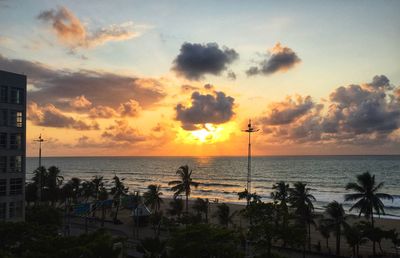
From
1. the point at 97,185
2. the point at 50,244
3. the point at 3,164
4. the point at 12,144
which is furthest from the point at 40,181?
the point at 50,244

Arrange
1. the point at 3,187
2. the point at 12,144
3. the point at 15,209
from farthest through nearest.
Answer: the point at 12,144 → the point at 15,209 → the point at 3,187

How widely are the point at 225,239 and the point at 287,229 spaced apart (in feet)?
22.0

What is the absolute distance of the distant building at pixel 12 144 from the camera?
53.1 m

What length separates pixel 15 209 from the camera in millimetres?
54219

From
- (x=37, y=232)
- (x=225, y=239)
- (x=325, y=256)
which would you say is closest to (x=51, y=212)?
(x=37, y=232)

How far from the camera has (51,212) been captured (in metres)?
54.9

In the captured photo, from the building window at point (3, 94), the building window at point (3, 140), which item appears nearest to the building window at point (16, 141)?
the building window at point (3, 140)

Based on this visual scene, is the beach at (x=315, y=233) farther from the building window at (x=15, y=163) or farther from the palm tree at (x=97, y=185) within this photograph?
the building window at (x=15, y=163)

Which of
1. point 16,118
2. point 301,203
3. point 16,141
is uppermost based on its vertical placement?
point 16,118

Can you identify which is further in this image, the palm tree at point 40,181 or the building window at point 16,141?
the palm tree at point 40,181

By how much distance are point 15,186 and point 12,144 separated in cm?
636

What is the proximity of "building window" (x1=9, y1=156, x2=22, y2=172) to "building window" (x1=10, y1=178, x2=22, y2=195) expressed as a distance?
1.50 metres

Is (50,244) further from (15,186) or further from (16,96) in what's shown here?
(16,96)

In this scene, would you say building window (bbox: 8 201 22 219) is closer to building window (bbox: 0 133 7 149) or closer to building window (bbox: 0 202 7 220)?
building window (bbox: 0 202 7 220)
